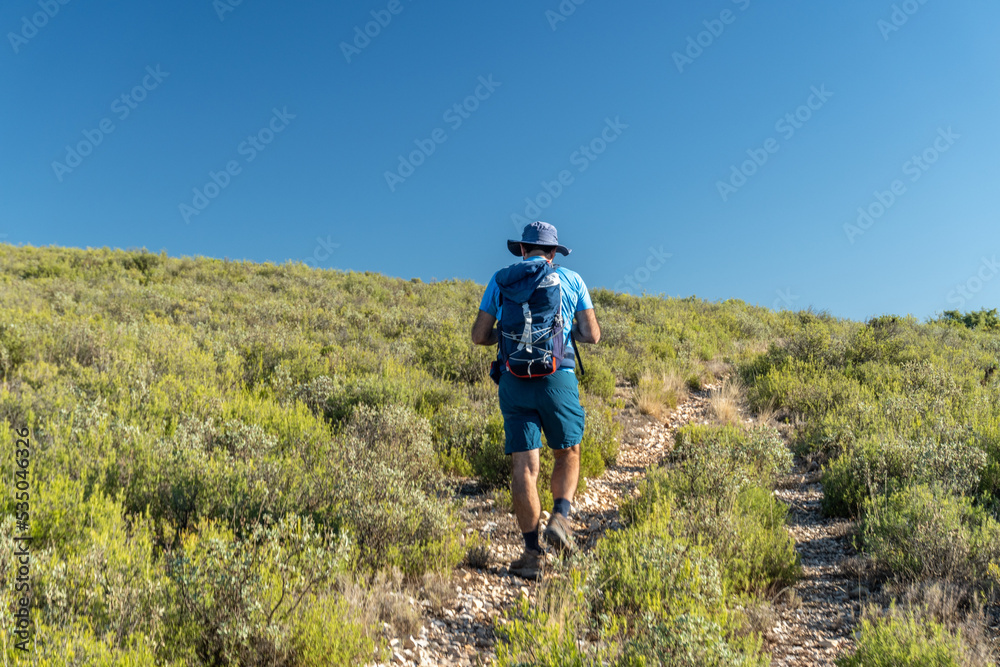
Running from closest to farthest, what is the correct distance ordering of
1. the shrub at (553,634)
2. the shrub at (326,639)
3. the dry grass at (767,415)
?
the shrub at (553,634), the shrub at (326,639), the dry grass at (767,415)

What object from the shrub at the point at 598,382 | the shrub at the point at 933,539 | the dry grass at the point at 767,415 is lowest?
the shrub at the point at 933,539

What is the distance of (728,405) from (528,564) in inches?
233

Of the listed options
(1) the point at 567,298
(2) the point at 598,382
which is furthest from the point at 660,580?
(2) the point at 598,382

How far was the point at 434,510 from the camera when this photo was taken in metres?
3.91

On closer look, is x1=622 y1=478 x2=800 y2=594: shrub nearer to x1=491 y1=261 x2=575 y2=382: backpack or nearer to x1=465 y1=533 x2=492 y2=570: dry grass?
x1=465 y1=533 x2=492 y2=570: dry grass

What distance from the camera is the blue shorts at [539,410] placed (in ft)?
13.0

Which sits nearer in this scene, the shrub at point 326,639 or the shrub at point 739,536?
the shrub at point 326,639

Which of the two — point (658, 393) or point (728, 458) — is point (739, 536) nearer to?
point (728, 458)

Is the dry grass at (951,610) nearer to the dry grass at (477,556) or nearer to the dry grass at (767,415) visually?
the dry grass at (477,556)

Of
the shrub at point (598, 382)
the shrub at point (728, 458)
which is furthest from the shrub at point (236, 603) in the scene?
the shrub at point (598, 382)

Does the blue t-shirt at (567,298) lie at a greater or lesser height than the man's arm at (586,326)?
greater

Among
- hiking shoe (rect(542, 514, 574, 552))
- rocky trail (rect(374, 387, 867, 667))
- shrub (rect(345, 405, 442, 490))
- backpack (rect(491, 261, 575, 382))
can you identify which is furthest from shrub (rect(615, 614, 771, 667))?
shrub (rect(345, 405, 442, 490))

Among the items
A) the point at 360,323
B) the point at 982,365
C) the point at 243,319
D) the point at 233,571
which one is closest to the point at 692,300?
the point at 982,365

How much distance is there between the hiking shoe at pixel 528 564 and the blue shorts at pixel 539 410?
2.48ft
